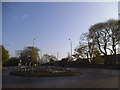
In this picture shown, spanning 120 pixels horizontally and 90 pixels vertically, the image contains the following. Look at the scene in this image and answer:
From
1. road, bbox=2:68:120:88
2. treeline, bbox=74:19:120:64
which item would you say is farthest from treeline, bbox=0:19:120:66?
road, bbox=2:68:120:88

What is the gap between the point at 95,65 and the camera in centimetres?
5016

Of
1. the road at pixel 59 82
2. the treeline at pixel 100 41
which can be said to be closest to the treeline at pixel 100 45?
the treeline at pixel 100 41

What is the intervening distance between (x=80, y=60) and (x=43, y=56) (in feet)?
149

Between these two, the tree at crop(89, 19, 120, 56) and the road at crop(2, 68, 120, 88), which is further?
the tree at crop(89, 19, 120, 56)

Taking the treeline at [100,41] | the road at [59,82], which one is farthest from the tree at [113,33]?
the road at [59,82]

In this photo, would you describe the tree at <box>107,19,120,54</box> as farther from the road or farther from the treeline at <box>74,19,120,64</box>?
the road

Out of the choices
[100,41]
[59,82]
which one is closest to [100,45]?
[100,41]

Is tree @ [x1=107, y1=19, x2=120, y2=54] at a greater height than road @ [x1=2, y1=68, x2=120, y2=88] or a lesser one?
greater

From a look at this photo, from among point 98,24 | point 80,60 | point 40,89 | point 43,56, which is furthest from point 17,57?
point 40,89

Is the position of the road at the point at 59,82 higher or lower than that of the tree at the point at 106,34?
lower

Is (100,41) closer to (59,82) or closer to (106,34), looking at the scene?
(106,34)

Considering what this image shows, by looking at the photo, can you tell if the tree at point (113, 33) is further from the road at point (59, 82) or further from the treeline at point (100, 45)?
the road at point (59, 82)

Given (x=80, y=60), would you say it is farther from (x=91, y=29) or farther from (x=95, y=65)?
(x=91, y=29)

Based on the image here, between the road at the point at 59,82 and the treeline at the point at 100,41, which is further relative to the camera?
the treeline at the point at 100,41
